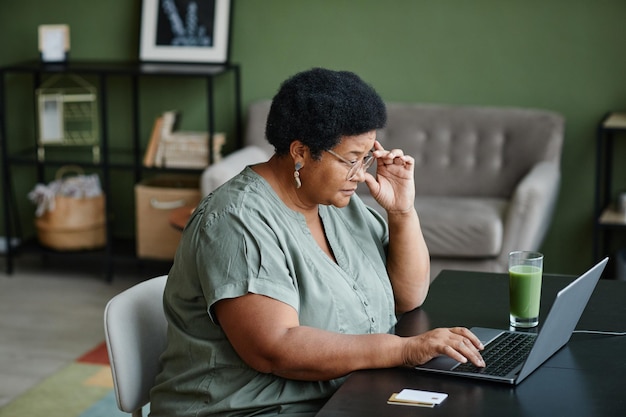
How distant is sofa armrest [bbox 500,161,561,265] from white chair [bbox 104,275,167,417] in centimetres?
222

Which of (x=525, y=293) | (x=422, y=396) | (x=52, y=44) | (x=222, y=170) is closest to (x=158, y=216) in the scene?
(x=222, y=170)

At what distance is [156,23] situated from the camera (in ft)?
16.4

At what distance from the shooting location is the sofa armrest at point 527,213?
396cm

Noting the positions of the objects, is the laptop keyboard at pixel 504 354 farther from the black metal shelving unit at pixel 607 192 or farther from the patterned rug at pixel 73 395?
the black metal shelving unit at pixel 607 192

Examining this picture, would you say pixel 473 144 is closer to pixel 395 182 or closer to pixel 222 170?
pixel 222 170

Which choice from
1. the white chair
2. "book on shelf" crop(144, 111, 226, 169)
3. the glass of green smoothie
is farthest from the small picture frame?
the glass of green smoothie

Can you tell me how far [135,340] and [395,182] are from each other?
626 millimetres

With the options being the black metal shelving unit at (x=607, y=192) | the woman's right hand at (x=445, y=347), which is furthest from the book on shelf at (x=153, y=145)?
the woman's right hand at (x=445, y=347)

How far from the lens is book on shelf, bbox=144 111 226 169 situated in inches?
187

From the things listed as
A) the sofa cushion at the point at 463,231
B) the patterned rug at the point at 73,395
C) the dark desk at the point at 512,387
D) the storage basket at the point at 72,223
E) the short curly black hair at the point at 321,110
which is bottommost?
the patterned rug at the point at 73,395

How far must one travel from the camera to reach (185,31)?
16.3 feet

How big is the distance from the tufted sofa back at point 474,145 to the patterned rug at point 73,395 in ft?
5.58

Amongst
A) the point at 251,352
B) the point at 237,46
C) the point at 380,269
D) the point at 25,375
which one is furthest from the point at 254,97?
the point at 251,352

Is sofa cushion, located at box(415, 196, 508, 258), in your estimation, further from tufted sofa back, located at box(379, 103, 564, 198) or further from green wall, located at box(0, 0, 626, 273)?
green wall, located at box(0, 0, 626, 273)
